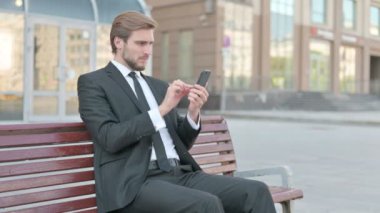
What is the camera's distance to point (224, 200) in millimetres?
3143

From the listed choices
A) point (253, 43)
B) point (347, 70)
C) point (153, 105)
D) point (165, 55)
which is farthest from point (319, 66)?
point (153, 105)

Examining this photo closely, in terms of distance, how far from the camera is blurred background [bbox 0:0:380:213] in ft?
31.4

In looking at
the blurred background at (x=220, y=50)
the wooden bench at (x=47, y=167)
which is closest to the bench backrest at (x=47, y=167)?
the wooden bench at (x=47, y=167)

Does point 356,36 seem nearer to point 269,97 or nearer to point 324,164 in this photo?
point 269,97

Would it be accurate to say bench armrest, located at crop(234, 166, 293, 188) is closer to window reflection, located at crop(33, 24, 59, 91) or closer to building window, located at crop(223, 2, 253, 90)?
window reflection, located at crop(33, 24, 59, 91)

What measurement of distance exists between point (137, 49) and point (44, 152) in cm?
72

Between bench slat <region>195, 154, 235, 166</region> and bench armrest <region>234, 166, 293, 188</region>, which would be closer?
bench slat <region>195, 154, 235, 166</region>

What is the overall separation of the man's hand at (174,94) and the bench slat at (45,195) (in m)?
0.63

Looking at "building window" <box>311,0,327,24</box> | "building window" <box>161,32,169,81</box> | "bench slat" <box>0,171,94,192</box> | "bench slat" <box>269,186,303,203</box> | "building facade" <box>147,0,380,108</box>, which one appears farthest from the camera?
"building window" <box>311,0,327,24</box>

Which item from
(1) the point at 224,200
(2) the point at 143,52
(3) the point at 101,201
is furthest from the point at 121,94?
(1) the point at 224,200

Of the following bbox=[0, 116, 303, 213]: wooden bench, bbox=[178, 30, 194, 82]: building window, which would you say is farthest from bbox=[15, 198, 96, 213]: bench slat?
bbox=[178, 30, 194, 82]: building window

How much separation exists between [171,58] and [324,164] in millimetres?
26407

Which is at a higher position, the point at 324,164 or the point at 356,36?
the point at 356,36

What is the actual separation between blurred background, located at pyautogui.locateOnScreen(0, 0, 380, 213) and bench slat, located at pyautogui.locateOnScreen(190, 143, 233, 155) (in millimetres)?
1555
